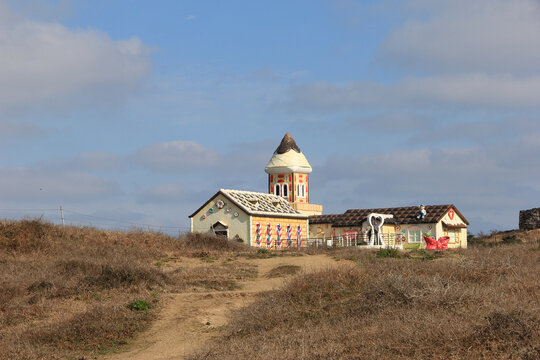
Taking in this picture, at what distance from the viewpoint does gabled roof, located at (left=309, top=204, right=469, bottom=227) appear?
149 ft

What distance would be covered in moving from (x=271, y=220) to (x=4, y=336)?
31.0 m

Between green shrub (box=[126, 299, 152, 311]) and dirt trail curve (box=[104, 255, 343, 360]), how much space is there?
455 millimetres

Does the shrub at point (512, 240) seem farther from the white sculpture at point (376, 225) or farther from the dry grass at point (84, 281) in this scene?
the dry grass at point (84, 281)

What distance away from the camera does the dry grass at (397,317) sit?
973 cm

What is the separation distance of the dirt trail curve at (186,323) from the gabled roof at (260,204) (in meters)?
21.4

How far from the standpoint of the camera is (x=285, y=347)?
11.4 meters

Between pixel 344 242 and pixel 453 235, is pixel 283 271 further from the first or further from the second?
pixel 453 235

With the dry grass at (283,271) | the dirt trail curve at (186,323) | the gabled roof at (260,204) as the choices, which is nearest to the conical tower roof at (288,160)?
the gabled roof at (260,204)

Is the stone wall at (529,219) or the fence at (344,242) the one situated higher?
the stone wall at (529,219)

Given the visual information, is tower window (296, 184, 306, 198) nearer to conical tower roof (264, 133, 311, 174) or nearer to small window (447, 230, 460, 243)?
conical tower roof (264, 133, 311, 174)

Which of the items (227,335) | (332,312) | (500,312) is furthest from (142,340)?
(500,312)

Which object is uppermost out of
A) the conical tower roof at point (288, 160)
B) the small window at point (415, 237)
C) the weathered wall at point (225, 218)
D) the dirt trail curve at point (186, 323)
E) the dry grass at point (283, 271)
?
the conical tower roof at point (288, 160)

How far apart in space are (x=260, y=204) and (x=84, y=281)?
88.9 ft

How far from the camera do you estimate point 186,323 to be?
650 inches
